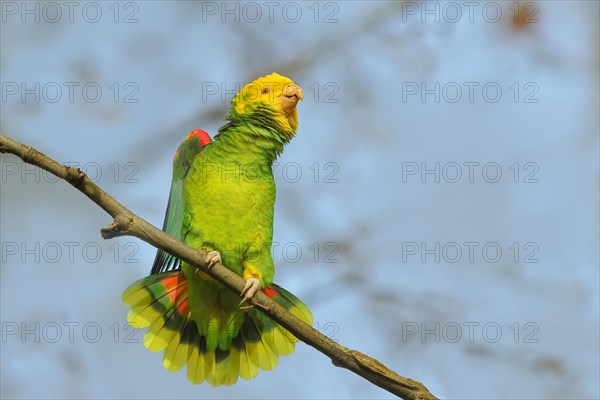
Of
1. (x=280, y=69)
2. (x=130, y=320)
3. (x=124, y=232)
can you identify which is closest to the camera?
(x=124, y=232)

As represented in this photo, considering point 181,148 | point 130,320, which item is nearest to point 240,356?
point 130,320

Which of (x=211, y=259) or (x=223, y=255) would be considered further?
(x=223, y=255)

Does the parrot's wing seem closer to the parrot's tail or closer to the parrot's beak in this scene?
the parrot's tail

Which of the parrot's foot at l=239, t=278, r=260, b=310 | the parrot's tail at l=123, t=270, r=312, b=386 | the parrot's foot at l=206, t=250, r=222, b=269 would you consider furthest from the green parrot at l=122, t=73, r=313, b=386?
the parrot's foot at l=206, t=250, r=222, b=269

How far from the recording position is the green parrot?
4.51 m

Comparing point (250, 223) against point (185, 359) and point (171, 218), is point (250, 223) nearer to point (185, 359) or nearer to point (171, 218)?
point (171, 218)

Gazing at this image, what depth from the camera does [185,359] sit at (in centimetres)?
472

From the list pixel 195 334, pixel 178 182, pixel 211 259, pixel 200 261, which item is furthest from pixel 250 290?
pixel 178 182

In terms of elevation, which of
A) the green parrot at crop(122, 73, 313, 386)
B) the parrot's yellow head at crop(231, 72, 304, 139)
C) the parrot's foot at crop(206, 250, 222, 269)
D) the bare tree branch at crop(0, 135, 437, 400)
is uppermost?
the parrot's yellow head at crop(231, 72, 304, 139)

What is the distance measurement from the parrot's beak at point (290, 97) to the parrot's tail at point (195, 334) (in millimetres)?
1240

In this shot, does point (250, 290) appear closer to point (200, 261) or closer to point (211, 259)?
point (211, 259)

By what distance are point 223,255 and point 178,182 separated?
710 mm

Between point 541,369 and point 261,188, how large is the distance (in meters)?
2.74

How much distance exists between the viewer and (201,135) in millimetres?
4949
